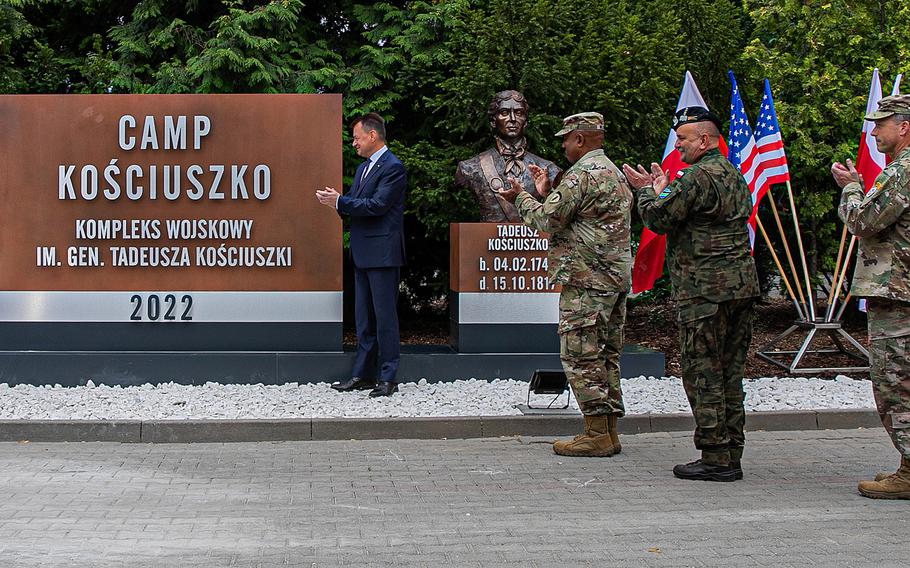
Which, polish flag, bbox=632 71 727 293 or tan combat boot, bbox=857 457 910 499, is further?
polish flag, bbox=632 71 727 293

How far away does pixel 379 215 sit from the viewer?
8375mm

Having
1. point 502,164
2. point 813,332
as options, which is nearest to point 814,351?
point 813,332

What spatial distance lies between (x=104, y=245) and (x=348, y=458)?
143 inches

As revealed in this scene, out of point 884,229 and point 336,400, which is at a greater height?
point 884,229

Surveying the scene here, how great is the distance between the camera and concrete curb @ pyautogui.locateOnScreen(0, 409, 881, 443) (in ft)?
24.0

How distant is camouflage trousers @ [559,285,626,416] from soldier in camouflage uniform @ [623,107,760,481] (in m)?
0.65

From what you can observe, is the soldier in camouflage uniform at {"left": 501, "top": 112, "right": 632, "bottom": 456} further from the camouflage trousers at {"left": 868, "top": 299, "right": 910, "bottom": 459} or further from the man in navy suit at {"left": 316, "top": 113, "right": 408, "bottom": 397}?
the man in navy suit at {"left": 316, "top": 113, "right": 408, "bottom": 397}

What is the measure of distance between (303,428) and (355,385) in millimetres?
1302

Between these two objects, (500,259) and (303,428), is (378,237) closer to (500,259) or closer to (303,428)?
(500,259)

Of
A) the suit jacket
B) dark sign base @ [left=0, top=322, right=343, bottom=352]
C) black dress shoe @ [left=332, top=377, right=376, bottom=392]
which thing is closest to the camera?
the suit jacket

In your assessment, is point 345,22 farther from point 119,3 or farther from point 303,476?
point 303,476

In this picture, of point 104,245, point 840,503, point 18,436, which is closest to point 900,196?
point 840,503

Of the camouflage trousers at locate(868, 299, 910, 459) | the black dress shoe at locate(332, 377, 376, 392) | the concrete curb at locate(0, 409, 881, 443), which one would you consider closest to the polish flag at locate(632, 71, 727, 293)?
the concrete curb at locate(0, 409, 881, 443)

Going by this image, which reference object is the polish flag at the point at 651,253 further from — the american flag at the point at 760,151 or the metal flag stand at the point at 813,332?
the metal flag stand at the point at 813,332
